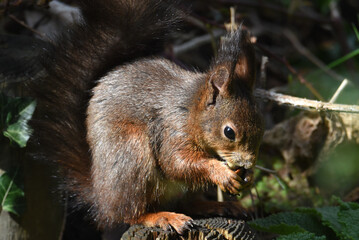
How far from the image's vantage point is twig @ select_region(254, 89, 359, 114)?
2033 millimetres

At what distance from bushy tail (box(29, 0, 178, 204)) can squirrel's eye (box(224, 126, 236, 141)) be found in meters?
0.60

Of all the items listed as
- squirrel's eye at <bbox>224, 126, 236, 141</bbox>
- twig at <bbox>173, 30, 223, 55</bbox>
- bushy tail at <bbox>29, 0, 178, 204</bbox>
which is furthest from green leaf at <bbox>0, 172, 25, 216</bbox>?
twig at <bbox>173, 30, 223, 55</bbox>

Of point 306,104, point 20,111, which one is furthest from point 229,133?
Answer: point 20,111

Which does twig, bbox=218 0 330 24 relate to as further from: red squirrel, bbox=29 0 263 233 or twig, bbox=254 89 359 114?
red squirrel, bbox=29 0 263 233

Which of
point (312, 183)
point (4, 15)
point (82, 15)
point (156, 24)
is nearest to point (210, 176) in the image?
point (156, 24)

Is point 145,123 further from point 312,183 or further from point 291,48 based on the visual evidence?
point 291,48

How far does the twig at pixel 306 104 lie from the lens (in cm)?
203

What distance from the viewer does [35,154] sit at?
197 cm

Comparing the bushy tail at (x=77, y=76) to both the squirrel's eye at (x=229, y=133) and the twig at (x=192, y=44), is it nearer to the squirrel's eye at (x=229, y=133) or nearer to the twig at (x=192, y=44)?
the squirrel's eye at (x=229, y=133)

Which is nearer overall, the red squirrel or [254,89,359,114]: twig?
the red squirrel

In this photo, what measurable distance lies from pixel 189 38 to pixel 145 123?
204cm

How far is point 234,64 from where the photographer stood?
5.76 ft

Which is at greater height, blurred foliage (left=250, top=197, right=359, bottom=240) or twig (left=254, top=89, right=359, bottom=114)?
twig (left=254, top=89, right=359, bottom=114)

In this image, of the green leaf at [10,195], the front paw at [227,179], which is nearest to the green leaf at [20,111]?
the green leaf at [10,195]
